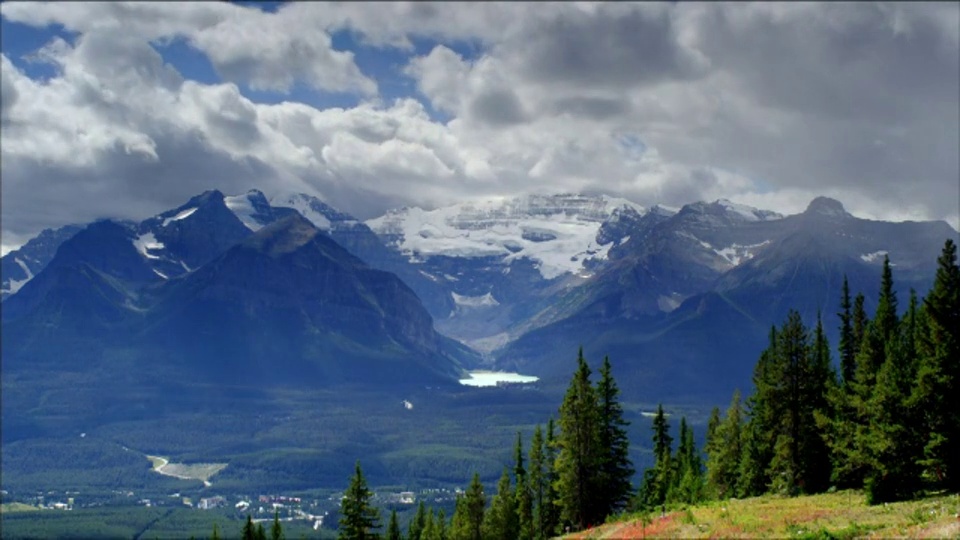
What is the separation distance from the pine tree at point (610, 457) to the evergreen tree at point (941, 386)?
79.5 feet

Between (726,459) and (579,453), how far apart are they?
3241cm

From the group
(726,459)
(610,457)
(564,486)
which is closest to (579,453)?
(564,486)

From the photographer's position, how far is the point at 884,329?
9412 cm

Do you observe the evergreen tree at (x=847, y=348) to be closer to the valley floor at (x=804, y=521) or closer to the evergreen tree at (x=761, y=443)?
the evergreen tree at (x=761, y=443)

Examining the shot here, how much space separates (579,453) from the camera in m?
75.9

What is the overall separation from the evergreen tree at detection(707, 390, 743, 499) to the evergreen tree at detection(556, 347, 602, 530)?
25564mm

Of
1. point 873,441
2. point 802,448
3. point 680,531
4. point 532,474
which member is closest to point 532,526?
point 532,474

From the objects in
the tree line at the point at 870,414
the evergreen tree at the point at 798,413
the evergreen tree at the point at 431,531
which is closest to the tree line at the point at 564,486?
the evergreen tree at the point at 431,531

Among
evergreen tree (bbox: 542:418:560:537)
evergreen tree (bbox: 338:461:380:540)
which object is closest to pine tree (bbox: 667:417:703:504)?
evergreen tree (bbox: 542:418:560:537)

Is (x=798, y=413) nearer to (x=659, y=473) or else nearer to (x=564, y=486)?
(x=564, y=486)

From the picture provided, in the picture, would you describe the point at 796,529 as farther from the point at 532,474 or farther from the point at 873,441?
the point at 532,474

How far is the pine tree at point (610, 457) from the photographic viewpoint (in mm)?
77812

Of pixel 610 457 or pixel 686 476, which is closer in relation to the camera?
pixel 610 457

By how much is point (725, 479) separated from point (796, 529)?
5912 cm
